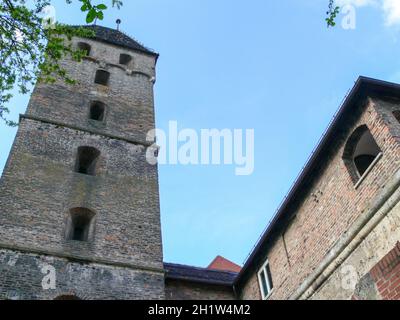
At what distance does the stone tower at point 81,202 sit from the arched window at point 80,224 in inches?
1.1

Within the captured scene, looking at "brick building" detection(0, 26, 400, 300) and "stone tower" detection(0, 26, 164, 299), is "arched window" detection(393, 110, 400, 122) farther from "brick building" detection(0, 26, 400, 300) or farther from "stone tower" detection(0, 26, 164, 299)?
"stone tower" detection(0, 26, 164, 299)

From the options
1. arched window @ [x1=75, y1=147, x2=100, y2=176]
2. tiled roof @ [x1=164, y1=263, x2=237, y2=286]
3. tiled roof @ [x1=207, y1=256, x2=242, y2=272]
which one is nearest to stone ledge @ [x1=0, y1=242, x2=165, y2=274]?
tiled roof @ [x1=164, y1=263, x2=237, y2=286]

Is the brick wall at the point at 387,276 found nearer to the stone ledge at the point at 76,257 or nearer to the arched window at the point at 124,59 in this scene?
the stone ledge at the point at 76,257

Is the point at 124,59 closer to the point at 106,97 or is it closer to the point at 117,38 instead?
the point at 117,38

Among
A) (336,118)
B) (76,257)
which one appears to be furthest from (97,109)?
(336,118)

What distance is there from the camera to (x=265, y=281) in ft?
44.6

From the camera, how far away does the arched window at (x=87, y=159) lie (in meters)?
14.8

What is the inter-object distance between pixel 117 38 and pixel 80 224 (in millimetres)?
14995

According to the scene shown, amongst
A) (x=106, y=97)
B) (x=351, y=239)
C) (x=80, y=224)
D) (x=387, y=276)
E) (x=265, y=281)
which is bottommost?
(x=387, y=276)

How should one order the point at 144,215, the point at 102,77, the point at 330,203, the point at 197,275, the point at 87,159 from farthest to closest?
1. the point at 102,77
2. the point at 197,275
3. the point at 87,159
4. the point at 144,215
5. the point at 330,203

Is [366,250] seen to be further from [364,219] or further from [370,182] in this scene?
[370,182]

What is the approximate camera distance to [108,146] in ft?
50.4

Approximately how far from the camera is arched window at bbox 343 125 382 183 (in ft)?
32.2
